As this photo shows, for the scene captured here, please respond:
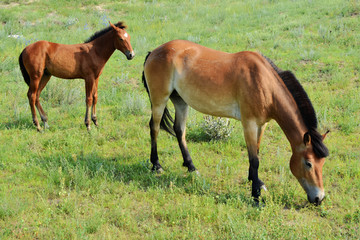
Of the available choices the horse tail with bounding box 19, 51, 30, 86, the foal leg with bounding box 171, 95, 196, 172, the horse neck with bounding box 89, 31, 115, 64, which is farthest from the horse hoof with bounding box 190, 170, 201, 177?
the horse tail with bounding box 19, 51, 30, 86

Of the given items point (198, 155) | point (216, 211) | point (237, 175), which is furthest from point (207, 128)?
point (216, 211)

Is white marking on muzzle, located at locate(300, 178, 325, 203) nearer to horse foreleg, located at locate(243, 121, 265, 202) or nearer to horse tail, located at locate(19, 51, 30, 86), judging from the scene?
horse foreleg, located at locate(243, 121, 265, 202)

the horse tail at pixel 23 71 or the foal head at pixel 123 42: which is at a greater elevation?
the foal head at pixel 123 42

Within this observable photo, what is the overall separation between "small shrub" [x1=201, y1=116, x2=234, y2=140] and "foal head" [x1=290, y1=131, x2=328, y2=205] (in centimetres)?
251

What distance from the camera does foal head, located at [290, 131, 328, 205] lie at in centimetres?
472

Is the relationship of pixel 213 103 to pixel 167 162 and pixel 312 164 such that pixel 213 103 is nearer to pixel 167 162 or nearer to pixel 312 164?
pixel 167 162

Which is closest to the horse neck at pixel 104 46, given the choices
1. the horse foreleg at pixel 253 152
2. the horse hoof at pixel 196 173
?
the horse hoof at pixel 196 173

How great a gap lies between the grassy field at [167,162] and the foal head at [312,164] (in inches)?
12.6

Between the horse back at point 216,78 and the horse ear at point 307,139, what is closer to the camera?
the horse ear at point 307,139

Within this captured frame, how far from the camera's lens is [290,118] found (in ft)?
16.3

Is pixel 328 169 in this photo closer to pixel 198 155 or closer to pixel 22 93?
pixel 198 155

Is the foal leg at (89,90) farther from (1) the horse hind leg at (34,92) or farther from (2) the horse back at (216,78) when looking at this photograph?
(2) the horse back at (216,78)

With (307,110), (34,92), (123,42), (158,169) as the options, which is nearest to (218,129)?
(158,169)

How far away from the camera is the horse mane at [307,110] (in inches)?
185
